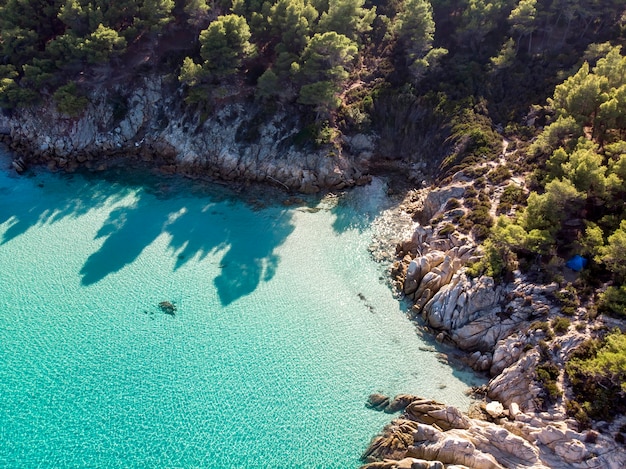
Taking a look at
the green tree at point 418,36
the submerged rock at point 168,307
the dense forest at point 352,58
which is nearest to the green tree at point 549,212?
the dense forest at point 352,58

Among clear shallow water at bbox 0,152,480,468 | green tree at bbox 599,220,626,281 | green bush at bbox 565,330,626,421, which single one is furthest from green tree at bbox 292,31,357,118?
green bush at bbox 565,330,626,421

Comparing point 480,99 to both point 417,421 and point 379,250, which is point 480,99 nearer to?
point 379,250

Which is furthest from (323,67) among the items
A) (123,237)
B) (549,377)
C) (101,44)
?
(549,377)

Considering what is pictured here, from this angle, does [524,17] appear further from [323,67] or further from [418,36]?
[323,67]

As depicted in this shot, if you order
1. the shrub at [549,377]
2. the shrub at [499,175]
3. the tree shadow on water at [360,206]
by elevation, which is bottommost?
the shrub at [549,377]

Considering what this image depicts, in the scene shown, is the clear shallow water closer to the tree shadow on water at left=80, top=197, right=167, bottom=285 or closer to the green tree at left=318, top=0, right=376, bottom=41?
the tree shadow on water at left=80, top=197, right=167, bottom=285

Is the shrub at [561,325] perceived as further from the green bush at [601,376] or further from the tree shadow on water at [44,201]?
the tree shadow on water at [44,201]
